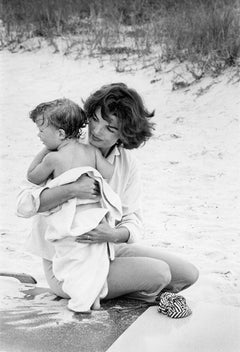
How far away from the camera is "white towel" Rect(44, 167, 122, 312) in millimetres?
2971

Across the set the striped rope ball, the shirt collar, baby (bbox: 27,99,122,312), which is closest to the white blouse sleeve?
the shirt collar

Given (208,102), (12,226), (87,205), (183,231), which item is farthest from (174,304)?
(208,102)

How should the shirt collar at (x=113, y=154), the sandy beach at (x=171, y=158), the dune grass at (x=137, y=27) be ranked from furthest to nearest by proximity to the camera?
the dune grass at (x=137, y=27), the sandy beach at (x=171, y=158), the shirt collar at (x=113, y=154)

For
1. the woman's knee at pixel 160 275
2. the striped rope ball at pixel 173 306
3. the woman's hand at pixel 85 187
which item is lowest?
the striped rope ball at pixel 173 306

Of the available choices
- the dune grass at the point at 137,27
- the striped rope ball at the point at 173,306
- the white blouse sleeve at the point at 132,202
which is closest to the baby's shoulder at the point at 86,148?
the white blouse sleeve at the point at 132,202

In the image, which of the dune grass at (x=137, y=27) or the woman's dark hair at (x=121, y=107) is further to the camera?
the dune grass at (x=137, y=27)

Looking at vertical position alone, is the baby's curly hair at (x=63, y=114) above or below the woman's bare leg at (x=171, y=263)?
above

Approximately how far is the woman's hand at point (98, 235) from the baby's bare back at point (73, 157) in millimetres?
284

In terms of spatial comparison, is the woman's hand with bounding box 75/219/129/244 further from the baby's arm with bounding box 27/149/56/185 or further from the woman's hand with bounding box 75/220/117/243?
the baby's arm with bounding box 27/149/56/185

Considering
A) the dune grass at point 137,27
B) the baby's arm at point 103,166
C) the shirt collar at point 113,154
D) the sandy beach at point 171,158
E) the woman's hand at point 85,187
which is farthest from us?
the dune grass at point 137,27

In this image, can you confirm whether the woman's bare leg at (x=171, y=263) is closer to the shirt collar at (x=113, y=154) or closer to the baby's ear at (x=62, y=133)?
the shirt collar at (x=113, y=154)

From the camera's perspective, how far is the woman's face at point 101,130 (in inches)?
120

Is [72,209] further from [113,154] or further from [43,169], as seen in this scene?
[113,154]

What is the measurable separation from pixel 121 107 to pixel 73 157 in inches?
12.0
